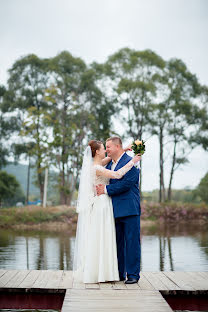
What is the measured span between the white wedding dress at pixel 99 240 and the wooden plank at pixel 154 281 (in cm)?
52

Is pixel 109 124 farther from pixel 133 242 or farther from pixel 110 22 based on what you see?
→ pixel 133 242

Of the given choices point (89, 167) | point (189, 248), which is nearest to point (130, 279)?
point (89, 167)

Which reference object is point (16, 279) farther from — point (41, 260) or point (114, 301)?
point (41, 260)

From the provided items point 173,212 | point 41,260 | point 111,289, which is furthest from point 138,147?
point 173,212

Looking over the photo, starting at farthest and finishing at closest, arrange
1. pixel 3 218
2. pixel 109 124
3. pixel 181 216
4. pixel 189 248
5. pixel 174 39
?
pixel 109 124, pixel 174 39, pixel 181 216, pixel 3 218, pixel 189 248

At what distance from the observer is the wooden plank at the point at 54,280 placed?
5.49 metres

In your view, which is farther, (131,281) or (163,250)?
(163,250)

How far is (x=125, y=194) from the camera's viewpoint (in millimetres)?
5879

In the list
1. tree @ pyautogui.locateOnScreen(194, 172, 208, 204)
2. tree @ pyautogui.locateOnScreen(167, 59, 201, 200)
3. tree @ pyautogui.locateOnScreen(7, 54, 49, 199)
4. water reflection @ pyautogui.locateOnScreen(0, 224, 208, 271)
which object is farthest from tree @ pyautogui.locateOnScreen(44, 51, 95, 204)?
water reflection @ pyautogui.locateOnScreen(0, 224, 208, 271)

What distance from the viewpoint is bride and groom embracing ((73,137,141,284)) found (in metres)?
5.76

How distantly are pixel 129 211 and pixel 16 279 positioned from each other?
72.9 inches

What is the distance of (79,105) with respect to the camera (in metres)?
35.3

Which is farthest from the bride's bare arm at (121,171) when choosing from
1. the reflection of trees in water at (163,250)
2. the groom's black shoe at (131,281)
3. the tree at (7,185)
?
the tree at (7,185)

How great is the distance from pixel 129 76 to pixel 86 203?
99.9ft
